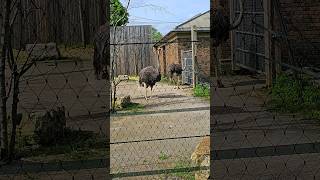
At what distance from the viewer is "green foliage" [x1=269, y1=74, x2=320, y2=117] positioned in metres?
2.20

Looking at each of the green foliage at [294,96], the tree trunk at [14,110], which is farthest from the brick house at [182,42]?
the tree trunk at [14,110]

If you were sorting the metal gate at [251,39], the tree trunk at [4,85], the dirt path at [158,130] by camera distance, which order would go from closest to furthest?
1. the tree trunk at [4,85]
2. the dirt path at [158,130]
3. the metal gate at [251,39]

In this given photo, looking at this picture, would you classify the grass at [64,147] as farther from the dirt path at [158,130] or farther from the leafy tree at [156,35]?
the leafy tree at [156,35]

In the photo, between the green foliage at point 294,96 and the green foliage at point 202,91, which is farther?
the green foliage at point 294,96

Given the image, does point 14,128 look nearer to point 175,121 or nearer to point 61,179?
point 61,179

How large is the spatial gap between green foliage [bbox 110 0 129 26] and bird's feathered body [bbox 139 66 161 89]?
0.20 meters

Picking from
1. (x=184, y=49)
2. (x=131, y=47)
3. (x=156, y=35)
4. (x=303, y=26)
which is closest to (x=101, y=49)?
(x=131, y=47)

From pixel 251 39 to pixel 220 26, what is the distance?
19 cm

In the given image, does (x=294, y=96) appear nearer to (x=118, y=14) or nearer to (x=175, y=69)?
(x=175, y=69)

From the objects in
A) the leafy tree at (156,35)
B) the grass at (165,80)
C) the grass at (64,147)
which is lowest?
the grass at (64,147)

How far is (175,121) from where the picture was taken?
2078 millimetres

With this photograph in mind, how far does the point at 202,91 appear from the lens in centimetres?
208

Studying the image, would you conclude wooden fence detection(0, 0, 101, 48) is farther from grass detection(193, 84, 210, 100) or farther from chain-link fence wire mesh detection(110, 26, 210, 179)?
grass detection(193, 84, 210, 100)

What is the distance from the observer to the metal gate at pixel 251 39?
215 cm
